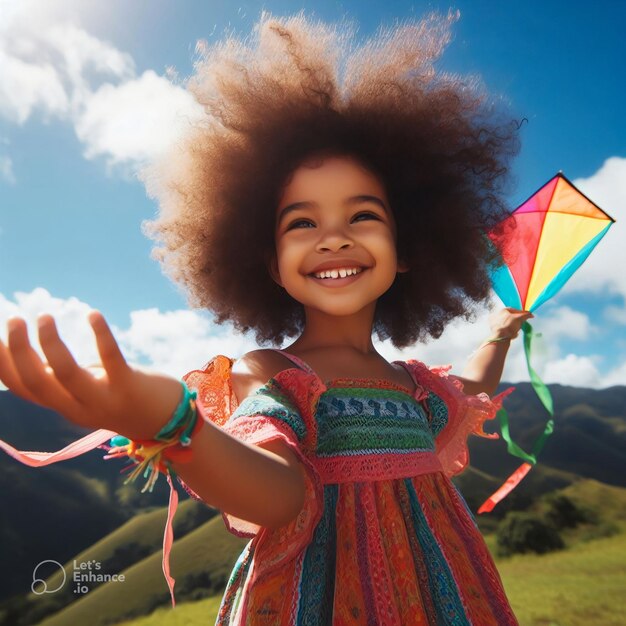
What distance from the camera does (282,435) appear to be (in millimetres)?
915

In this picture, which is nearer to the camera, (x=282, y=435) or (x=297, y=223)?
(x=282, y=435)

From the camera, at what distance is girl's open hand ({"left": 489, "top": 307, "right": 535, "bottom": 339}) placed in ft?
6.44

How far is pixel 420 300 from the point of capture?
1788mm

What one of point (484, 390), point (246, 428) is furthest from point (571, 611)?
point (246, 428)

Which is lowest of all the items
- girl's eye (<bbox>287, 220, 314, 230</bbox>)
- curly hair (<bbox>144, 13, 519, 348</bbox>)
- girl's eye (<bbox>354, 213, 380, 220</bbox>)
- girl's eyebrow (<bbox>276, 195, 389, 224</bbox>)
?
girl's eye (<bbox>287, 220, 314, 230</bbox>)

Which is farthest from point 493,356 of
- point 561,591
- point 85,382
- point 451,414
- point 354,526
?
point 561,591

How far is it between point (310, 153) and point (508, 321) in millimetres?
991

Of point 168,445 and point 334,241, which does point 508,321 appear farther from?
point 168,445

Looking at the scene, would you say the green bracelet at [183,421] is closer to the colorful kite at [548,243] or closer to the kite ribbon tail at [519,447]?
the kite ribbon tail at [519,447]

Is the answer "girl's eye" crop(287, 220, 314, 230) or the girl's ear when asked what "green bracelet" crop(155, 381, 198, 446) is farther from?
the girl's ear

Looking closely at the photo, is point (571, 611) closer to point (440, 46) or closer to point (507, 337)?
point (507, 337)

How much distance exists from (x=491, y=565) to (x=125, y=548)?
2618 millimetres

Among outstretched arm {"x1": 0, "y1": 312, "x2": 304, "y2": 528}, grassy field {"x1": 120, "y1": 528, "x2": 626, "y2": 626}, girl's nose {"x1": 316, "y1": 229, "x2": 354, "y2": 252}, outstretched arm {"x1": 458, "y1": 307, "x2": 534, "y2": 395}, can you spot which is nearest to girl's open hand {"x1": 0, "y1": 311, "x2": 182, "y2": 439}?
outstretched arm {"x1": 0, "y1": 312, "x2": 304, "y2": 528}

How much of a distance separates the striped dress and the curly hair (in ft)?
1.44
